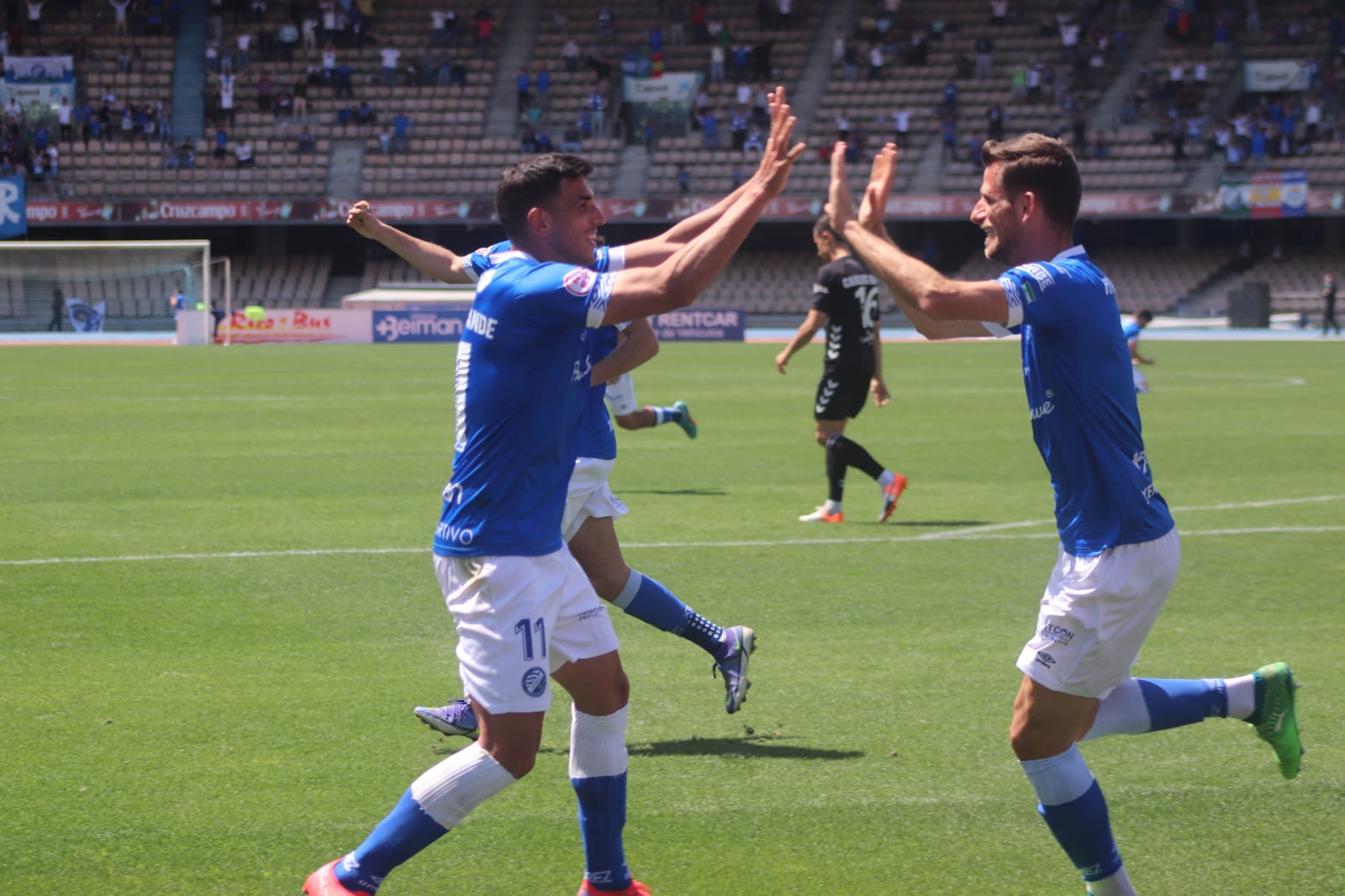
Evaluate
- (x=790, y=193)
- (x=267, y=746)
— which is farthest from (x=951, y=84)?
(x=267, y=746)

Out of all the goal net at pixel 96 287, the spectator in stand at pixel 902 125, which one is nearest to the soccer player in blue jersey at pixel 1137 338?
the spectator in stand at pixel 902 125

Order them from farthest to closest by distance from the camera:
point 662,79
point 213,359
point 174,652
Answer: point 662,79
point 213,359
point 174,652

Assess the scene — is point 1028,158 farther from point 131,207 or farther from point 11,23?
point 11,23

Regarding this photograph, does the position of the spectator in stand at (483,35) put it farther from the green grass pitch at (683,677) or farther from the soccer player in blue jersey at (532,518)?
the soccer player in blue jersey at (532,518)

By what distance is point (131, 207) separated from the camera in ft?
166

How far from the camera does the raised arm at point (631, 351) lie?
18.8 ft

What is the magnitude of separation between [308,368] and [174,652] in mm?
22044

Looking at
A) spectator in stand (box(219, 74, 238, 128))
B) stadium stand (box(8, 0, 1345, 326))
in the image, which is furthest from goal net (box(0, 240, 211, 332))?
spectator in stand (box(219, 74, 238, 128))

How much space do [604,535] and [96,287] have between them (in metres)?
42.8

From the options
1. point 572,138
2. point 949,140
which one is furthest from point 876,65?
point 572,138

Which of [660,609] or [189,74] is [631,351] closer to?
[660,609]

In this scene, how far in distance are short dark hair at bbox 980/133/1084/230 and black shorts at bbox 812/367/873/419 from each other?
7272 millimetres

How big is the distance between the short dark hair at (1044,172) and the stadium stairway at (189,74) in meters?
53.4

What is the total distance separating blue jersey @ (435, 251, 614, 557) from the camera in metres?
3.90
